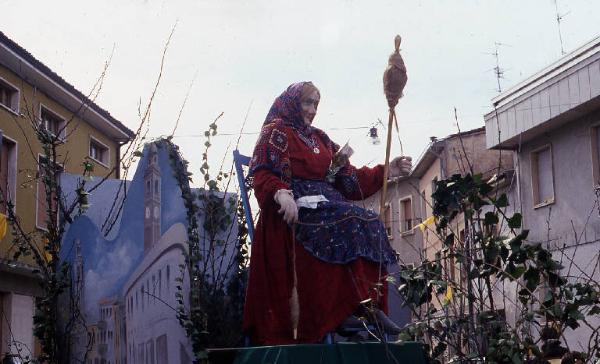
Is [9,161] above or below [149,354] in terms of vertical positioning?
above

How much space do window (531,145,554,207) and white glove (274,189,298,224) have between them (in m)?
19.0

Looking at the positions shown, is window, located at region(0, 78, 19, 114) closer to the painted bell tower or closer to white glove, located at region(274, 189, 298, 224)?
the painted bell tower

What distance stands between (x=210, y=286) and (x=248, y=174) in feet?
2.15

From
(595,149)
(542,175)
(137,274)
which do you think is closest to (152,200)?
(137,274)

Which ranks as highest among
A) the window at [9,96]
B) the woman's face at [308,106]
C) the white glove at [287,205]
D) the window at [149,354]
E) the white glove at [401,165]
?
the window at [9,96]

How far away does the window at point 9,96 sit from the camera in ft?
71.5

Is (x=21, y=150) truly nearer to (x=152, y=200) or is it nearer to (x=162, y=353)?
(x=152, y=200)

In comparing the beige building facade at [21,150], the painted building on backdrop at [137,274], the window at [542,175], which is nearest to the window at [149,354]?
the painted building on backdrop at [137,274]

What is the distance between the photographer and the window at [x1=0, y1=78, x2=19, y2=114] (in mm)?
21788

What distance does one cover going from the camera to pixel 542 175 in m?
23.6

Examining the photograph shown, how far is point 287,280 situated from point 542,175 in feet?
64.0

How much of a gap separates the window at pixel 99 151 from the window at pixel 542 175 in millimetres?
11505

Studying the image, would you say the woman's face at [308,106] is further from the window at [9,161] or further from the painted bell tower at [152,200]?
the window at [9,161]

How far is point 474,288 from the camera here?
388cm
